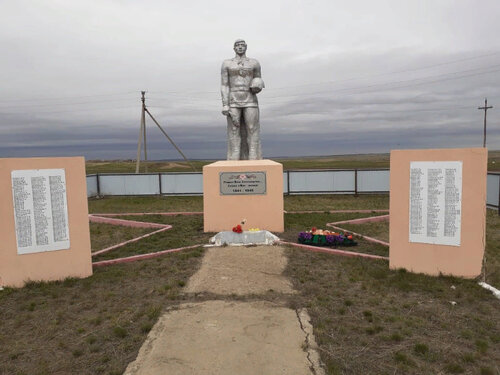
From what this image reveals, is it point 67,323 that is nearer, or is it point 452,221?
point 67,323

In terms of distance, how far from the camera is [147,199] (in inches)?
658

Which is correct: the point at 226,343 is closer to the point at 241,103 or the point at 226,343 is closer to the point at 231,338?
the point at 231,338

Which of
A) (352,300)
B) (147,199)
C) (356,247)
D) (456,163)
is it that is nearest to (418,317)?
(352,300)

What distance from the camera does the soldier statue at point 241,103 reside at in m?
11.1

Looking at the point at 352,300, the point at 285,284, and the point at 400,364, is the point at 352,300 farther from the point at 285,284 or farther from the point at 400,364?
the point at 400,364

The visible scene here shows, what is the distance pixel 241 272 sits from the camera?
6129mm

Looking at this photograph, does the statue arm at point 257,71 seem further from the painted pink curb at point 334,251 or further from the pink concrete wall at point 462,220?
the pink concrete wall at point 462,220

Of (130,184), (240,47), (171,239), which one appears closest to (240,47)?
(240,47)

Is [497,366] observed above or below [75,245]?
below

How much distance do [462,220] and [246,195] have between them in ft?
16.3

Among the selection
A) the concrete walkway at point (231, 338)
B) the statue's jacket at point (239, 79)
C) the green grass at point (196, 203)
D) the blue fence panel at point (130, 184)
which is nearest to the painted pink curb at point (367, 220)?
the green grass at point (196, 203)

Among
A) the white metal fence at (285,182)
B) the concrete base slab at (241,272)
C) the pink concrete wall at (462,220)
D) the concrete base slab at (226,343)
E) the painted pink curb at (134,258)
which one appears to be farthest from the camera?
the white metal fence at (285,182)

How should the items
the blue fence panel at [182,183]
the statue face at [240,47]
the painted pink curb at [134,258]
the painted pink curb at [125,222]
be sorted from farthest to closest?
the blue fence panel at [182,183] < the statue face at [240,47] < the painted pink curb at [125,222] < the painted pink curb at [134,258]

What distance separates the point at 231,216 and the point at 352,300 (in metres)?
4.83
